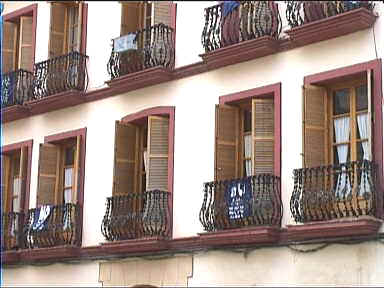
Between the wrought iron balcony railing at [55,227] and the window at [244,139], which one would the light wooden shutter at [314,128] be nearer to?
the window at [244,139]

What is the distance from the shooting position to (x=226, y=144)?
19.2m

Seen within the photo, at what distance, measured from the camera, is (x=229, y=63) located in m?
19.4

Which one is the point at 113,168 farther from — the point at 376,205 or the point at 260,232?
the point at 376,205

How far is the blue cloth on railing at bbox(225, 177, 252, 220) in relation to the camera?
1802cm

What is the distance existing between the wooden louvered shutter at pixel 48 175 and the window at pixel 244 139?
235 inches

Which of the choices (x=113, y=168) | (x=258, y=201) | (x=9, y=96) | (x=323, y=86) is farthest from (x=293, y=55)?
(x=9, y=96)

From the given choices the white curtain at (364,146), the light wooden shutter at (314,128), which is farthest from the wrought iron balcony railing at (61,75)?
the white curtain at (364,146)

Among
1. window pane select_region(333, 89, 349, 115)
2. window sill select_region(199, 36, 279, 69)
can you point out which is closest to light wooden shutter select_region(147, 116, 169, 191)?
window sill select_region(199, 36, 279, 69)

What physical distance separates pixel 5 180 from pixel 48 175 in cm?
222

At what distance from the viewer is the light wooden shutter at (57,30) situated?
24516 mm

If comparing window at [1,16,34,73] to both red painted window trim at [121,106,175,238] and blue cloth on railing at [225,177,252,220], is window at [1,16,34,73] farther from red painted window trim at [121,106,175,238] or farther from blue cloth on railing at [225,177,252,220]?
blue cloth on railing at [225,177,252,220]

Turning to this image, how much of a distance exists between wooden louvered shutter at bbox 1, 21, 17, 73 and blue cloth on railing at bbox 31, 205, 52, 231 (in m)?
→ 4.84

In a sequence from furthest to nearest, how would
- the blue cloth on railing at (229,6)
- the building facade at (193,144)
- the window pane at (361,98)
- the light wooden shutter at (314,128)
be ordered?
the blue cloth on railing at (229,6), the light wooden shutter at (314,128), the window pane at (361,98), the building facade at (193,144)

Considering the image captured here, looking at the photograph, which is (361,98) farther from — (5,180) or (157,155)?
(5,180)
